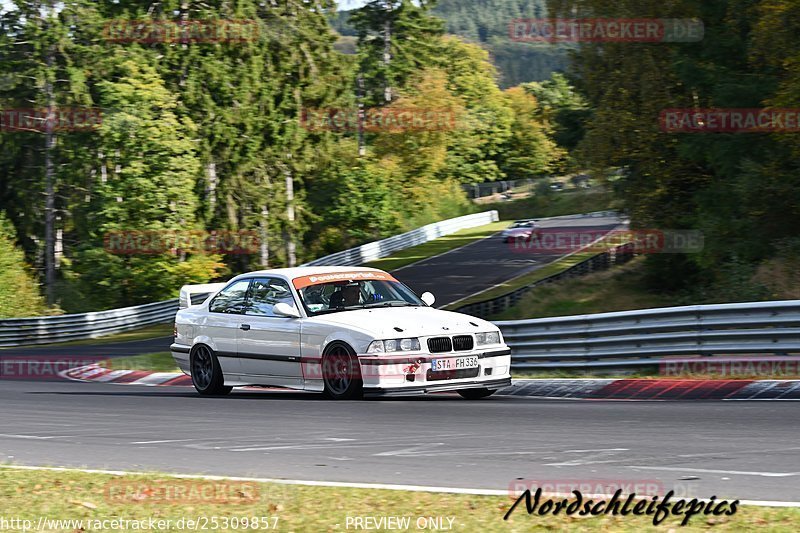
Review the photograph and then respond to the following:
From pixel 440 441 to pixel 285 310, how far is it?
4.49 m

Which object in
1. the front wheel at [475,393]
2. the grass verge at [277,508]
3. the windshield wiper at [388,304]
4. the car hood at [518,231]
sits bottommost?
the front wheel at [475,393]

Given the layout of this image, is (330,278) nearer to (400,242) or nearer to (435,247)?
(400,242)

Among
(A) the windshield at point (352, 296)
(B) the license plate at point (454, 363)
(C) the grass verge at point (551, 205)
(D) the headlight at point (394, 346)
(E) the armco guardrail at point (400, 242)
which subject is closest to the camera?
(D) the headlight at point (394, 346)

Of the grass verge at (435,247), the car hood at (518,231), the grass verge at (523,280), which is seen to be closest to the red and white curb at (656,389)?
the grass verge at (523,280)

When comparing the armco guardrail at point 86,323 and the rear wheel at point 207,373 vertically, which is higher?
the rear wheel at point 207,373

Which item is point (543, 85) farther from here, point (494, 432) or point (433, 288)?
point (494, 432)

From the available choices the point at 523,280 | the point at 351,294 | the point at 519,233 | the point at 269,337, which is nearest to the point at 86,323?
the point at 523,280

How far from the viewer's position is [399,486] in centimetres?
698

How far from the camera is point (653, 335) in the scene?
1409cm

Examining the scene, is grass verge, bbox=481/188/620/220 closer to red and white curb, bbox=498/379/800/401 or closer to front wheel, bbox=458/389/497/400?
red and white curb, bbox=498/379/800/401

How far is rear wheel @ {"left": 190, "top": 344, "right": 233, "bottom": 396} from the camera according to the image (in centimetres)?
1444

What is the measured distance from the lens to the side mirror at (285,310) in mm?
13141

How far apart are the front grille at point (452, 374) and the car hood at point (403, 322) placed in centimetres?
41

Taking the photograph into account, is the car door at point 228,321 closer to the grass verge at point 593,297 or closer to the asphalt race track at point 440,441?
the asphalt race track at point 440,441
